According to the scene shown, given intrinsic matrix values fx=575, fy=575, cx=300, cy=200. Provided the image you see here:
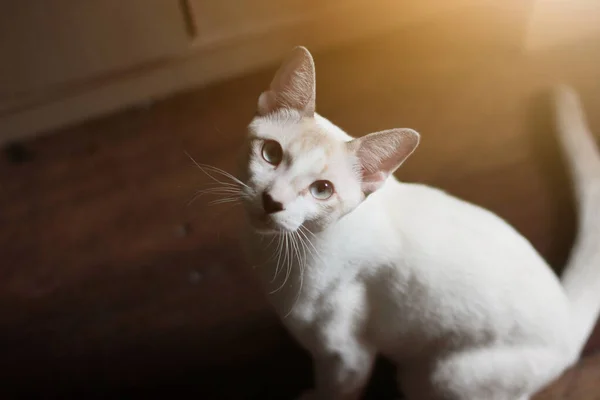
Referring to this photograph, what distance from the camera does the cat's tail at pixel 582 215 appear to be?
1028mm

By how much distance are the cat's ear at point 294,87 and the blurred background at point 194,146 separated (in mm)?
633

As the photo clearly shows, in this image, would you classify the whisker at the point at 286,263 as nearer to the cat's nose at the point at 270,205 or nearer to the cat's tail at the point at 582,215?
the cat's nose at the point at 270,205

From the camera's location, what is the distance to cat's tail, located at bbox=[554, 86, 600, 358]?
3.37 ft

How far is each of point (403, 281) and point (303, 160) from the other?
29cm

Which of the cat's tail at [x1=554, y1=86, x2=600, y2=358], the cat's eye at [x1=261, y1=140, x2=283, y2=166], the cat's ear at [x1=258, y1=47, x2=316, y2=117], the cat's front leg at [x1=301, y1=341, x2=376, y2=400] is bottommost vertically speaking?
the cat's front leg at [x1=301, y1=341, x2=376, y2=400]

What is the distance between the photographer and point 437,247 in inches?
35.9

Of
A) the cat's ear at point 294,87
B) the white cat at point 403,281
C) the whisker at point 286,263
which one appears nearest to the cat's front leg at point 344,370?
the white cat at point 403,281

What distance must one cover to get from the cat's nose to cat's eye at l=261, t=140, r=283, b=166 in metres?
0.07

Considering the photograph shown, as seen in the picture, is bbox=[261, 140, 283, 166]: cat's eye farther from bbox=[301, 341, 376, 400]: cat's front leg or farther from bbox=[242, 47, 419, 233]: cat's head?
bbox=[301, 341, 376, 400]: cat's front leg

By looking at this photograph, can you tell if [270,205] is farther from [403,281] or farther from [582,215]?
[582,215]

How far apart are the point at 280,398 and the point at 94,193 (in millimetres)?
743

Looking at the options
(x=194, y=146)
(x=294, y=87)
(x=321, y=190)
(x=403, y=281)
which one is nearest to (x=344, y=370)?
(x=403, y=281)

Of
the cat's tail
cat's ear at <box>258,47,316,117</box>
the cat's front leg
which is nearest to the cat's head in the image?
cat's ear at <box>258,47,316,117</box>

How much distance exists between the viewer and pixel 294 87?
80 cm
